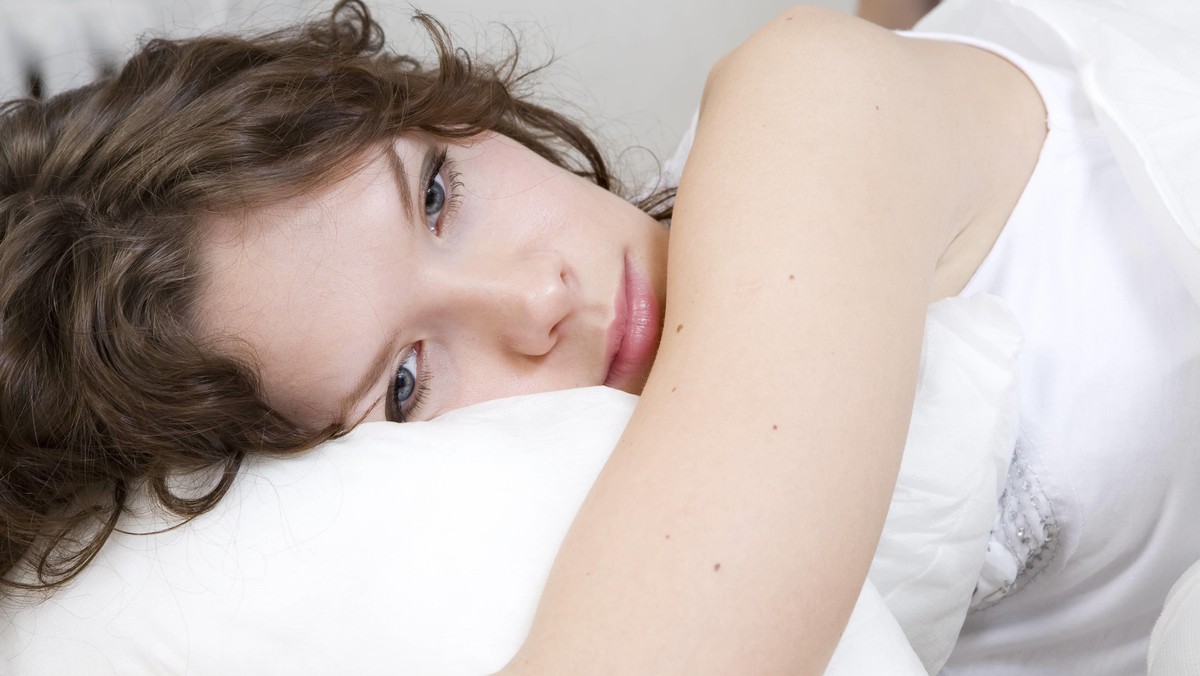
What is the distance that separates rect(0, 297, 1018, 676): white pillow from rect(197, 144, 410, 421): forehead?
0.07 m

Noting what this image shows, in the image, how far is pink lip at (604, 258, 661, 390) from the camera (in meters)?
0.75

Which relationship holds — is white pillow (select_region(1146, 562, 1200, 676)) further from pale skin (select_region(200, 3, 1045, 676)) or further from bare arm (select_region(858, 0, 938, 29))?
bare arm (select_region(858, 0, 938, 29))

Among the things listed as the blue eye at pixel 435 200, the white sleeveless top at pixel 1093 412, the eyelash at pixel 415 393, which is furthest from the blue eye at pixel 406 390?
the white sleeveless top at pixel 1093 412

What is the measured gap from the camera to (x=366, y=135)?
73 cm

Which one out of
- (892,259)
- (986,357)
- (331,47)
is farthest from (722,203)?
(331,47)

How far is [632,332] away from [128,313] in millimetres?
384

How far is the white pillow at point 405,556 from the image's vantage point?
1.78ft

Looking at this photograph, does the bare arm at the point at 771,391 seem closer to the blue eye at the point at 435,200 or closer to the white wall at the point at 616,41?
the blue eye at the point at 435,200

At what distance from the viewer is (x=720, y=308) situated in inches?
22.3

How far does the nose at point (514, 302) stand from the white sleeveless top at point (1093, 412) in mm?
359

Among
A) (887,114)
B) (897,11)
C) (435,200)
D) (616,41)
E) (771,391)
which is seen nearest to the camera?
(771,391)

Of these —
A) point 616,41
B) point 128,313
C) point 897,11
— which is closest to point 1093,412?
point 128,313

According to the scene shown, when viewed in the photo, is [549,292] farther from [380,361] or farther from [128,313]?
[128,313]

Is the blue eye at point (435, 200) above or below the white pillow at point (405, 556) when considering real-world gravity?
above
